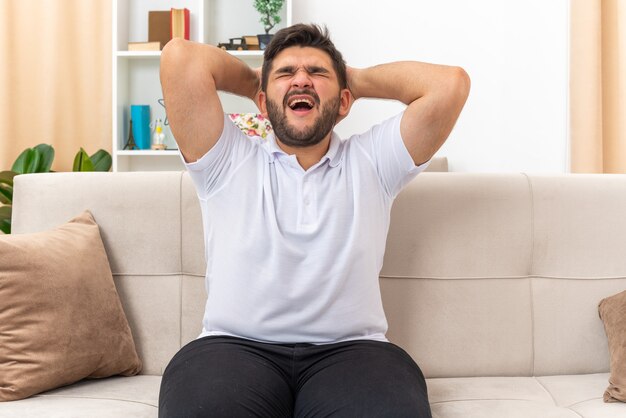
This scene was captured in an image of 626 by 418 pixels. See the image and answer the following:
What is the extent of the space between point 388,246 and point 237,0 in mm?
2463

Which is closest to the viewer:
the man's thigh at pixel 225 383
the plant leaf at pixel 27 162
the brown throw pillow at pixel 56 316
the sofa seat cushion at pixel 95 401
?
the man's thigh at pixel 225 383

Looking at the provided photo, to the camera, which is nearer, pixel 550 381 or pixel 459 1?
pixel 550 381

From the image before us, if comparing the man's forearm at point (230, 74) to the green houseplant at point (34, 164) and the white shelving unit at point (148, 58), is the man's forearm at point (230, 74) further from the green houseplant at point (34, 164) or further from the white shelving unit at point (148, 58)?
the white shelving unit at point (148, 58)

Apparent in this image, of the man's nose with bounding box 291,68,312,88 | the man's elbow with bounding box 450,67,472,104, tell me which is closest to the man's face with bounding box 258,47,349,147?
the man's nose with bounding box 291,68,312,88

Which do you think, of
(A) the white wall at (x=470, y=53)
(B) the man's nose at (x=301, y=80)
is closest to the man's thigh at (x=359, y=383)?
→ (B) the man's nose at (x=301, y=80)

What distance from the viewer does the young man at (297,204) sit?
5.21 ft

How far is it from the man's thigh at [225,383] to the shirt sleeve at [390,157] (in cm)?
47

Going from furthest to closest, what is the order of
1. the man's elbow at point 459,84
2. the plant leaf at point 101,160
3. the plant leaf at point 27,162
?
the plant leaf at point 101,160
the plant leaf at point 27,162
the man's elbow at point 459,84

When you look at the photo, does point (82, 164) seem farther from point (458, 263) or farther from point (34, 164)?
point (458, 263)

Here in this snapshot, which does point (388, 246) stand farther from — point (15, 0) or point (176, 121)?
point (15, 0)

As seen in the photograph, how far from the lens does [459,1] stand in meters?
3.98

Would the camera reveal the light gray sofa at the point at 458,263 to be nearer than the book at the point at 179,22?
Yes

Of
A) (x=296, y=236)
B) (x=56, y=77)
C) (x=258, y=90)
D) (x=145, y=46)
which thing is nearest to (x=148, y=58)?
(x=145, y=46)

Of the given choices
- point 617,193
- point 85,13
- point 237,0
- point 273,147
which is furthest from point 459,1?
point 273,147
